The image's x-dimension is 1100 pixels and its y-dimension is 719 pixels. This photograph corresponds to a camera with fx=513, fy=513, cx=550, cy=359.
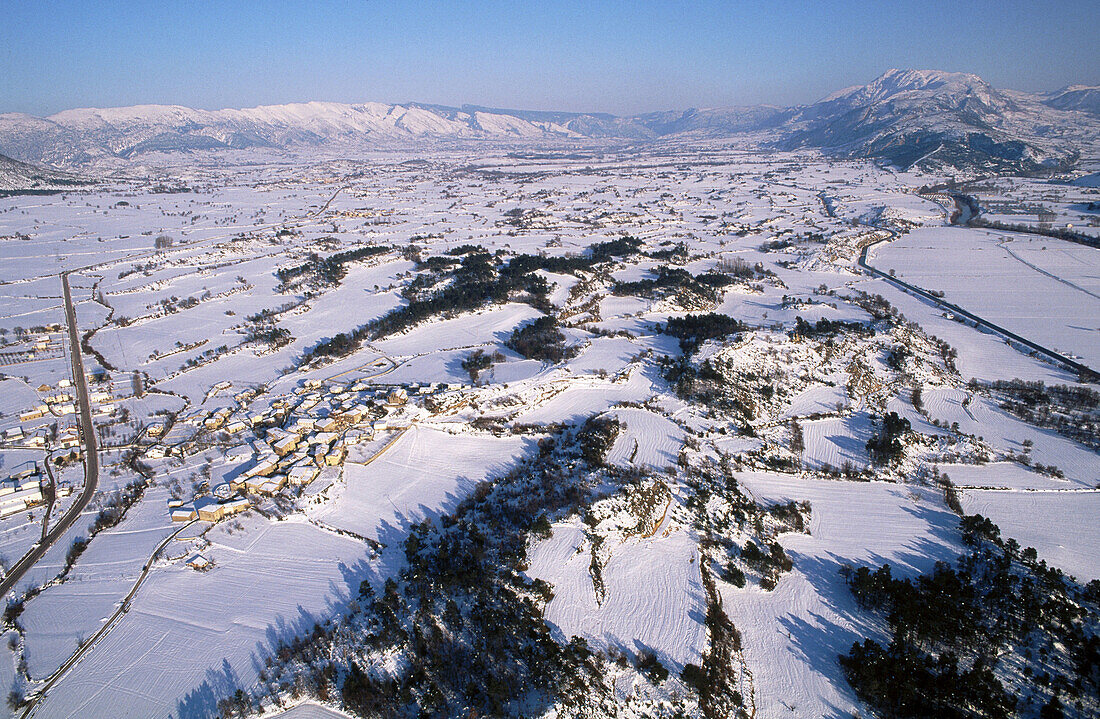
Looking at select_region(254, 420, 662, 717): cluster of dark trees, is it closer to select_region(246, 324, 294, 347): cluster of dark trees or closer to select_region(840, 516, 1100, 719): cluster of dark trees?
select_region(840, 516, 1100, 719): cluster of dark trees

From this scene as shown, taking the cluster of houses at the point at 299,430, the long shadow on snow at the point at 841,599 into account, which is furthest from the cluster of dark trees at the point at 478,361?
the long shadow on snow at the point at 841,599

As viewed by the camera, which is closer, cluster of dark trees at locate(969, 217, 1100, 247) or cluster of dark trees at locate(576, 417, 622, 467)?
cluster of dark trees at locate(576, 417, 622, 467)

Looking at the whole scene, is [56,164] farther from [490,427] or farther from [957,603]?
[957,603]

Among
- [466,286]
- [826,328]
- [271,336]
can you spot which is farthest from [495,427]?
[826,328]

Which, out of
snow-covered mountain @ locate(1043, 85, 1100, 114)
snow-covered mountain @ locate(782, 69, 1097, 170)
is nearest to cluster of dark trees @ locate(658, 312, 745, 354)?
snow-covered mountain @ locate(782, 69, 1097, 170)

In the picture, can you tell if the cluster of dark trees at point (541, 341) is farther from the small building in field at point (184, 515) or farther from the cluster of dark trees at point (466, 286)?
the small building in field at point (184, 515)

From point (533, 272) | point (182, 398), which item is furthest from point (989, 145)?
point (182, 398)
